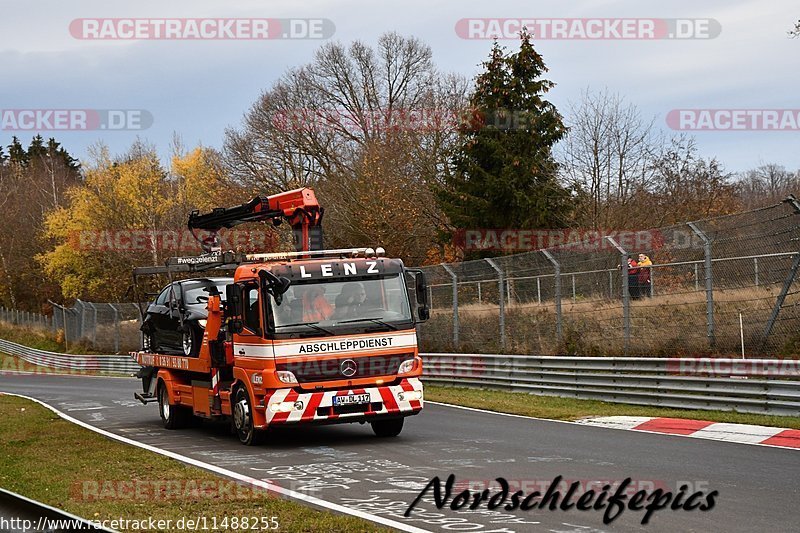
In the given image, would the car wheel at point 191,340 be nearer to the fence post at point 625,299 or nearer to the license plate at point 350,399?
the license plate at point 350,399

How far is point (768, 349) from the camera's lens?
57.3ft

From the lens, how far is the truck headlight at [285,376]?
13609 mm

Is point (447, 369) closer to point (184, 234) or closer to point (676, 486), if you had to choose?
point (676, 486)

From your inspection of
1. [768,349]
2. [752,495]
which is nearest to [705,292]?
[768,349]

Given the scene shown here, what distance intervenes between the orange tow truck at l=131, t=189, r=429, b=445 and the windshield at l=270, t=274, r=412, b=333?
1 centimetres

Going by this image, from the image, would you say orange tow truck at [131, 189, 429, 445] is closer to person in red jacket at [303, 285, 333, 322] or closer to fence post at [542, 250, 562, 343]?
person in red jacket at [303, 285, 333, 322]

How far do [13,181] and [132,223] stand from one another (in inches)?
1384

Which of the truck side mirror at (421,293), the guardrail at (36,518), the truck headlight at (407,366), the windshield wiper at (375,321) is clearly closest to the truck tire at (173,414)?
the windshield wiper at (375,321)

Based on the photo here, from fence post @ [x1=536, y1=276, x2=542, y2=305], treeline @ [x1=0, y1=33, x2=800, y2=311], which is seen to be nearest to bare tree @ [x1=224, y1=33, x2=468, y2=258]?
treeline @ [x1=0, y1=33, x2=800, y2=311]

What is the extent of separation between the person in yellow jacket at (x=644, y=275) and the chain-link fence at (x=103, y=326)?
28.3 metres

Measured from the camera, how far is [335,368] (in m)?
13.9

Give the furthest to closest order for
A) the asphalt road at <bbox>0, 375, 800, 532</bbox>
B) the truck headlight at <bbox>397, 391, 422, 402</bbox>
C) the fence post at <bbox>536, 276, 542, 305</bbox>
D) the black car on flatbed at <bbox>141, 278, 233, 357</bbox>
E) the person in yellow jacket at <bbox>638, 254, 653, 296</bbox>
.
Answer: the fence post at <bbox>536, 276, 542, 305</bbox>, the person in yellow jacket at <bbox>638, 254, 653, 296</bbox>, the black car on flatbed at <bbox>141, 278, 233, 357</bbox>, the truck headlight at <bbox>397, 391, 422, 402</bbox>, the asphalt road at <bbox>0, 375, 800, 532</bbox>

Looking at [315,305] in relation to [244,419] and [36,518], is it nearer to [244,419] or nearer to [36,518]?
[244,419]

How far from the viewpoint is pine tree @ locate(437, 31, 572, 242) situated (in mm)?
40000
